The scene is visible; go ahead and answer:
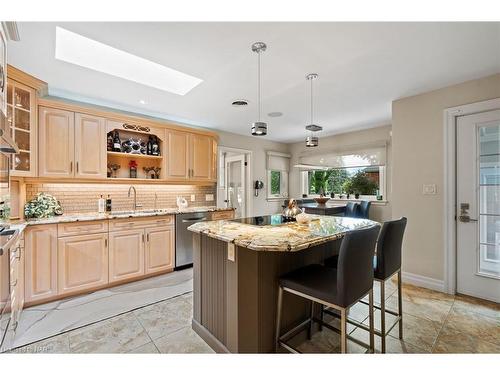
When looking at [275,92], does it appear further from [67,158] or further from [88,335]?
[88,335]

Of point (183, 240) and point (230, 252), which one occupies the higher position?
point (230, 252)

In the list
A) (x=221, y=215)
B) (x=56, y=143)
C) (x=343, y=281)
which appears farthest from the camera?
(x=221, y=215)

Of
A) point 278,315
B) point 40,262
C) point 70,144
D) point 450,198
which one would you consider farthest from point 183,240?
point 450,198

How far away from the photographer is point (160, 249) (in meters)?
3.51

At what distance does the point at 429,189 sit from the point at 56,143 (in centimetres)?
460

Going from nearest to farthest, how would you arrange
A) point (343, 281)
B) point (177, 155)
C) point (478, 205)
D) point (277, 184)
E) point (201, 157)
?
point (343, 281)
point (478, 205)
point (177, 155)
point (201, 157)
point (277, 184)

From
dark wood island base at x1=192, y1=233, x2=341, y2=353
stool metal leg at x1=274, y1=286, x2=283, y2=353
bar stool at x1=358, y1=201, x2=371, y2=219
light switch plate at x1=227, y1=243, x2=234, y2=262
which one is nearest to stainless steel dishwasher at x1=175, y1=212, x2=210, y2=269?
dark wood island base at x1=192, y1=233, x2=341, y2=353

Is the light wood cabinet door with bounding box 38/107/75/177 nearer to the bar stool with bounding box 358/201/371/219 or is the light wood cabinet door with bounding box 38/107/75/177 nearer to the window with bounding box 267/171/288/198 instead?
the window with bounding box 267/171/288/198

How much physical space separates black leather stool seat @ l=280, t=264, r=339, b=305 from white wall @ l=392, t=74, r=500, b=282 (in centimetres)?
200

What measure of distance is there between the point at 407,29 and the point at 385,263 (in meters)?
1.76

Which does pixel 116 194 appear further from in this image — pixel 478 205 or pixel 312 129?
pixel 478 205

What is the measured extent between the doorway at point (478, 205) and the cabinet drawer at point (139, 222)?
371 cm

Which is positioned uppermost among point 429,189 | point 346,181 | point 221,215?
point 346,181

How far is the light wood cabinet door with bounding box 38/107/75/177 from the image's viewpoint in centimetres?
286
